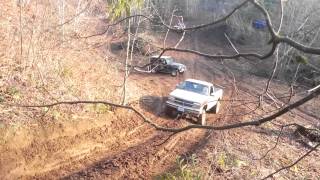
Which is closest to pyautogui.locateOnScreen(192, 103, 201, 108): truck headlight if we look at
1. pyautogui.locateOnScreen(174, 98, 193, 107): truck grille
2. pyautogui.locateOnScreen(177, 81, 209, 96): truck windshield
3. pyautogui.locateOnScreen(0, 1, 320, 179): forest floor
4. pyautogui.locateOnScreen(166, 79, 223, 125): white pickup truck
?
pyautogui.locateOnScreen(166, 79, 223, 125): white pickup truck

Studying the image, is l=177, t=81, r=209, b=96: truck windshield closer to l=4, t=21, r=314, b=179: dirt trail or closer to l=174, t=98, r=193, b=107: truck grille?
l=174, t=98, r=193, b=107: truck grille

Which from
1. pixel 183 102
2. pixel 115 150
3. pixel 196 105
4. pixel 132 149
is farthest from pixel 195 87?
pixel 115 150

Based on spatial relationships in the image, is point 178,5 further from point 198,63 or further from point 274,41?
point 274,41

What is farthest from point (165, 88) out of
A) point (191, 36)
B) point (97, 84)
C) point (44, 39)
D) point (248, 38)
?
point (191, 36)

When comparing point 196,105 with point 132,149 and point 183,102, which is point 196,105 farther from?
point 132,149

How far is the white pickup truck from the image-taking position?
16.7 metres

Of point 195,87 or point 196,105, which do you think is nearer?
point 196,105

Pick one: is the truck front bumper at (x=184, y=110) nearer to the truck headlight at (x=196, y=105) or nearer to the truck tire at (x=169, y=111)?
the truck headlight at (x=196, y=105)

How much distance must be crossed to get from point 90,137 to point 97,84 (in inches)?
158

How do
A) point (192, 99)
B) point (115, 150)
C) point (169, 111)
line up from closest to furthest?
point (115, 150), point (192, 99), point (169, 111)

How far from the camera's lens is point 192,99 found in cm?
1686

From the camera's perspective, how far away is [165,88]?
2341 cm

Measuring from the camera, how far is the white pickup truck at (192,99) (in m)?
16.7

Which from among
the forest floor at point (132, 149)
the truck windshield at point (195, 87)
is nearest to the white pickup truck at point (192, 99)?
the truck windshield at point (195, 87)
